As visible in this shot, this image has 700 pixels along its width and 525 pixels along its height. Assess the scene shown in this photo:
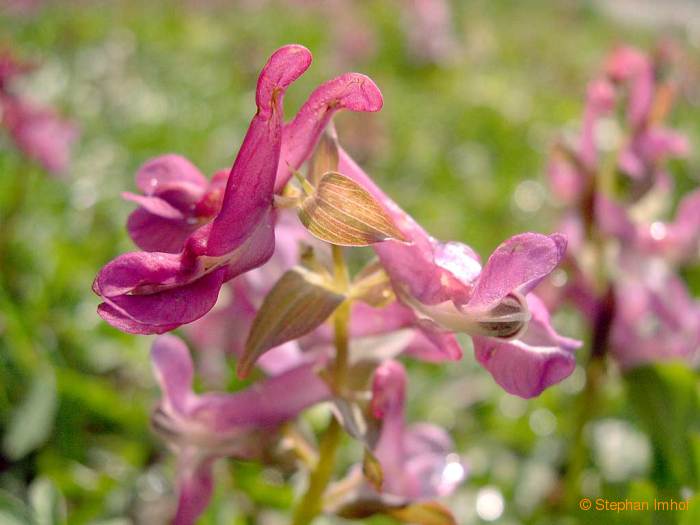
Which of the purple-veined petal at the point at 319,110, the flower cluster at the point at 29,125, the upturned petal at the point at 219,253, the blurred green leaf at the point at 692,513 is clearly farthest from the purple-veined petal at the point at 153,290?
the flower cluster at the point at 29,125

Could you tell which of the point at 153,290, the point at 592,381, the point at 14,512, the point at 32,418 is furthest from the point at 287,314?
the point at 592,381

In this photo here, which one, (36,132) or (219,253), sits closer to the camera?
(219,253)

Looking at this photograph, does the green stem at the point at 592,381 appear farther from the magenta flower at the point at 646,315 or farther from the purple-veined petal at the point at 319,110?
the purple-veined petal at the point at 319,110

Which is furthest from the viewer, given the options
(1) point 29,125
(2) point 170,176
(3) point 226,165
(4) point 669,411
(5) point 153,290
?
(3) point 226,165

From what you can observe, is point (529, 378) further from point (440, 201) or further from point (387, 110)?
point (387, 110)

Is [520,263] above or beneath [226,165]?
above

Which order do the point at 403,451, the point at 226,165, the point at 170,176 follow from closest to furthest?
the point at 170,176, the point at 403,451, the point at 226,165

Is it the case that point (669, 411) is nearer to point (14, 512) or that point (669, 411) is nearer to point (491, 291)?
point (491, 291)
